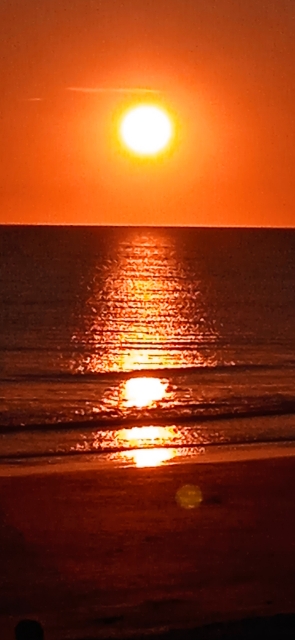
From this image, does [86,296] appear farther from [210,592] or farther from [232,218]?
[210,592]

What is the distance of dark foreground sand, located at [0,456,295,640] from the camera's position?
11.7 inches

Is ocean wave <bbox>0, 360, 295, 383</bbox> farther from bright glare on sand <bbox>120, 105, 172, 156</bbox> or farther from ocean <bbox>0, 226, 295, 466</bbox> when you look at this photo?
bright glare on sand <bbox>120, 105, 172, 156</bbox>

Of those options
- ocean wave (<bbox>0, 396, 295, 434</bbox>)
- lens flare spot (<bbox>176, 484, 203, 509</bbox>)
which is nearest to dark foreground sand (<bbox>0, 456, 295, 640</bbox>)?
lens flare spot (<bbox>176, 484, 203, 509</bbox>)

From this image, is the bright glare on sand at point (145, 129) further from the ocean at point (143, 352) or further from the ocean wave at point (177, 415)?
the ocean wave at point (177, 415)

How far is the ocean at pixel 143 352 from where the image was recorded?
47 cm

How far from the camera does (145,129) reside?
1000mm

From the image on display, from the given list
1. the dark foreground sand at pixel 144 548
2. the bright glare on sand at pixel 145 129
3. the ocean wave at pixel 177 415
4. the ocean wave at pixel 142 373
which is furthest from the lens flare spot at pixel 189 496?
the bright glare on sand at pixel 145 129

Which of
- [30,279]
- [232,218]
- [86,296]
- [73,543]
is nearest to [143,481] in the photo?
[73,543]

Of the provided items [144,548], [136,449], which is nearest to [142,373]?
[136,449]

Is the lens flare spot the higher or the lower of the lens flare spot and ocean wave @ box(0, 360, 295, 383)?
the lower

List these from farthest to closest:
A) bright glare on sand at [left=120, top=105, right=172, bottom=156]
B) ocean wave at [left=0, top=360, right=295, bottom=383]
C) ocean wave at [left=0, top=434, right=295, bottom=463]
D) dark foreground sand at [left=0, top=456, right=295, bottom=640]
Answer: bright glare on sand at [left=120, top=105, right=172, bottom=156] → ocean wave at [left=0, top=360, right=295, bottom=383] → ocean wave at [left=0, top=434, right=295, bottom=463] → dark foreground sand at [left=0, top=456, right=295, bottom=640]

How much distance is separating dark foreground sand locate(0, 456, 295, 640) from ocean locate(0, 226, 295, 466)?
0.05 m

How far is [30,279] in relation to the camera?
101cm

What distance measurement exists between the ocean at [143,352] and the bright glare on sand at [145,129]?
15cm
